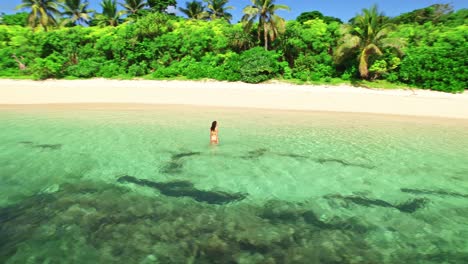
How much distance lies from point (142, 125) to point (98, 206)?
8580 mm

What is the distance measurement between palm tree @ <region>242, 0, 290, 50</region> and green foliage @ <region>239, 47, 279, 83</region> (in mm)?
1550

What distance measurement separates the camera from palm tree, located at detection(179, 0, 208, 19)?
4723cm

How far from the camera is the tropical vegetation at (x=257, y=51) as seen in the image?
70.5ft

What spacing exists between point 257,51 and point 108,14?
28048 millimetres

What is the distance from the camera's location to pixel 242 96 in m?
20.8

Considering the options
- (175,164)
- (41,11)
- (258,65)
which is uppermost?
(41,11)

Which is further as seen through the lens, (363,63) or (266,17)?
(266,17)

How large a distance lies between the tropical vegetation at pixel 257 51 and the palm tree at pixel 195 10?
62.6 ft

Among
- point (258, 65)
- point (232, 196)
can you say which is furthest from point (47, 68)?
point (232, 196)

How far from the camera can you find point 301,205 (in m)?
5.92

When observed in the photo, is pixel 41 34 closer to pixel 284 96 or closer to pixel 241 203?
pixel 284 96

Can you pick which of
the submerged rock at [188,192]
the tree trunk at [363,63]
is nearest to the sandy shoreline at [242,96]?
the tree trunk at [363,63]

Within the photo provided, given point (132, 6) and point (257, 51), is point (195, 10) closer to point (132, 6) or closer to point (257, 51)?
point (132, 6)

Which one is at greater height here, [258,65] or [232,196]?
[258,65]
